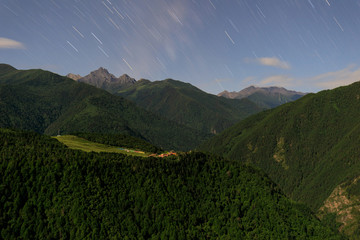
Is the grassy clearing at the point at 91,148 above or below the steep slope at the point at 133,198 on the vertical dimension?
above

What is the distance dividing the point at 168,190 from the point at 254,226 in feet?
154

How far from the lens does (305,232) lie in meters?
135

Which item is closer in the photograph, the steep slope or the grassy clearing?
the steep slope

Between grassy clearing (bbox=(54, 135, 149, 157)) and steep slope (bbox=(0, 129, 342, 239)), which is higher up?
grassy clearing (bbox=(54, 135, 149, 157))

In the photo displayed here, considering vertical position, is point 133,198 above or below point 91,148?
below

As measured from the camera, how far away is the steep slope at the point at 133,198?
321 feet

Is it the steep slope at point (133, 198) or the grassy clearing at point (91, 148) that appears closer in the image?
the steep slope at point (133, 198)

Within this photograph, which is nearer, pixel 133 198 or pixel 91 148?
pixel 133 198

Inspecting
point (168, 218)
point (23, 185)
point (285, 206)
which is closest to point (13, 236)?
point (23, 185)

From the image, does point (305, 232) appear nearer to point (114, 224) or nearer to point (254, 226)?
point (254, 226)

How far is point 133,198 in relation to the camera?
11238 cm

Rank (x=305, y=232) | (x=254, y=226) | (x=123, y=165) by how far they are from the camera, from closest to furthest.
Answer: (x=123, y=165), (x=254, y=226), (x=305, y=232)

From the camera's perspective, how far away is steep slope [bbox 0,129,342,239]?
97.8m

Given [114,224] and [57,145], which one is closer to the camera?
[114,224]
